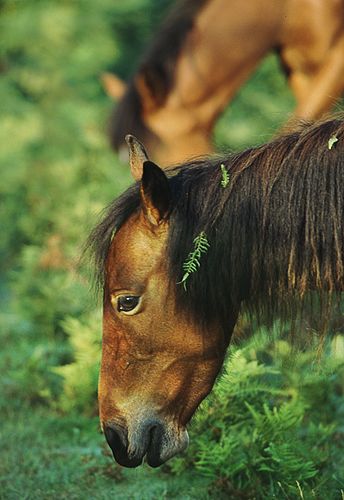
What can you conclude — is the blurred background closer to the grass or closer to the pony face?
the grass

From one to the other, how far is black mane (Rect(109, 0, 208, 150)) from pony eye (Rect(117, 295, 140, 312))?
5282 mm

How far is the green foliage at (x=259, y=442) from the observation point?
3.86 m

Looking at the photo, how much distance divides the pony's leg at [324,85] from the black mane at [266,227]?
4709 mm

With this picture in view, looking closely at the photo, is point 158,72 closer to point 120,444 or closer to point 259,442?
point 259,442

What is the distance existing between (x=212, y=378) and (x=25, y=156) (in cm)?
1046

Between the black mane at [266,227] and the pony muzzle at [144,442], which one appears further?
the pony muzzle at [144,442]

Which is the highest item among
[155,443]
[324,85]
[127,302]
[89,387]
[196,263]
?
[196,263]

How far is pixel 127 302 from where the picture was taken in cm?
330

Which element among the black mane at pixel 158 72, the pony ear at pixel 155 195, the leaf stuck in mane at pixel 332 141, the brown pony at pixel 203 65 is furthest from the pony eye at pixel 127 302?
the black mane at pixel 158 72

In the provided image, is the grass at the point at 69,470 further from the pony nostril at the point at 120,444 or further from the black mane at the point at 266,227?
the black mane at the point at 266,227

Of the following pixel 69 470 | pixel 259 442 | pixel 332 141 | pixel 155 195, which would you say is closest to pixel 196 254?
pixel 155 195

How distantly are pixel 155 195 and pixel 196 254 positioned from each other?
0.24 metres

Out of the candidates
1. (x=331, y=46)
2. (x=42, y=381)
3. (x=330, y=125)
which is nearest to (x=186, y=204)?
(x=330, y=125)

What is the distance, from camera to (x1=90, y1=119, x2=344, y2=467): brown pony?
316 cm
